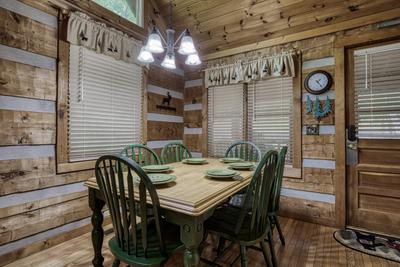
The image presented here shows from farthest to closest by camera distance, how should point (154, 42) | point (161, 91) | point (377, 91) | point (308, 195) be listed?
point (161, 91) < point (308, 195) < point (377, 91) < point (154, 42)

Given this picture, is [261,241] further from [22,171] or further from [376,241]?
[22,171]

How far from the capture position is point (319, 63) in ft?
9.12

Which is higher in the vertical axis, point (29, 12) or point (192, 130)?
point (29, 12)

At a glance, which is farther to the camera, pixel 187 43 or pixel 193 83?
pixel 193 83

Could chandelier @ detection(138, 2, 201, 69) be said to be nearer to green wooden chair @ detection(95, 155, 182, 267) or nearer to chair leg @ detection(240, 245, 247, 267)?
green wooden chair @ detection(95, 155, 182, 267)

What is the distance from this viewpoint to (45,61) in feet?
6.93

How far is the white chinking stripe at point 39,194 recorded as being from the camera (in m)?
1.88

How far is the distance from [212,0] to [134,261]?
3.20 m

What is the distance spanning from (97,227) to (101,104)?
161cm

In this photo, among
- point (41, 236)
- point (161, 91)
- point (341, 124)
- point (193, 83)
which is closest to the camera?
point (41, 236)

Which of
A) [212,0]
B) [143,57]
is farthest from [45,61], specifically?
[212,0]

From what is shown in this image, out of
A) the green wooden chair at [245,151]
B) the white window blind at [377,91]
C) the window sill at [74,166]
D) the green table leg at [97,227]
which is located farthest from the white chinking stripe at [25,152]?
the white window blind at [377,91]

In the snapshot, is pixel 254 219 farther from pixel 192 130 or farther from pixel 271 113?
pixel 192 130

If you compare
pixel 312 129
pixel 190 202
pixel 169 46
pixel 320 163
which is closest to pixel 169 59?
pixel 169 46
